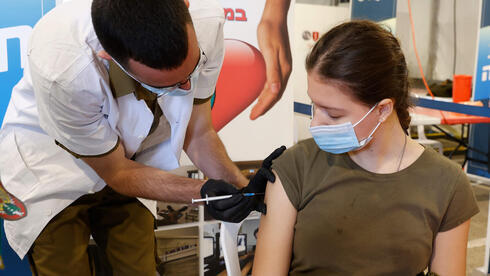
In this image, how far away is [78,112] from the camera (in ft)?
4.58

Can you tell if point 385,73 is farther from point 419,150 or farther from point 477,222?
point 477,222

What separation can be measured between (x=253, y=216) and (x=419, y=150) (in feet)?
4.56

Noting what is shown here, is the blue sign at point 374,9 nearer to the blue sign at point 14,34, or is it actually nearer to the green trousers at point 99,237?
the blue sign at point 14,34

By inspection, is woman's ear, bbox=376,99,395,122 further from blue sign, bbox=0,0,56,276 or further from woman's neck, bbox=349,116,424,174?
blue sign, bbox=0,0,56,276

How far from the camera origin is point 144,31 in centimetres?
110

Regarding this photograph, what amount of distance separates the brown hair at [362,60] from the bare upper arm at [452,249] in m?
0.39

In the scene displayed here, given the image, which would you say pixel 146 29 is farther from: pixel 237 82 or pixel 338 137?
pixel 237 82

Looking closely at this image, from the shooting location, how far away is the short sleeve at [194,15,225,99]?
5.03ft

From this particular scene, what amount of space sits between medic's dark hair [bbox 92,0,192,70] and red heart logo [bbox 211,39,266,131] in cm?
119

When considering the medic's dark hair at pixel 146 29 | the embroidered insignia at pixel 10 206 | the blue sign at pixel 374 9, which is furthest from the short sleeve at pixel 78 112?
the blue sign at pixel 374 9

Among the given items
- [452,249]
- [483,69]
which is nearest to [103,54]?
[452,249]

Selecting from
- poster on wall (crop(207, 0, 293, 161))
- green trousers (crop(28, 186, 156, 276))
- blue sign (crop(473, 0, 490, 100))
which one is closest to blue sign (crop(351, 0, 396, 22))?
blue sign (crop(473, 0, 490, 100))

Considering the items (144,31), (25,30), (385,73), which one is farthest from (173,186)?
(25,30)

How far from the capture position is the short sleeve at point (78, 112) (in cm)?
134
